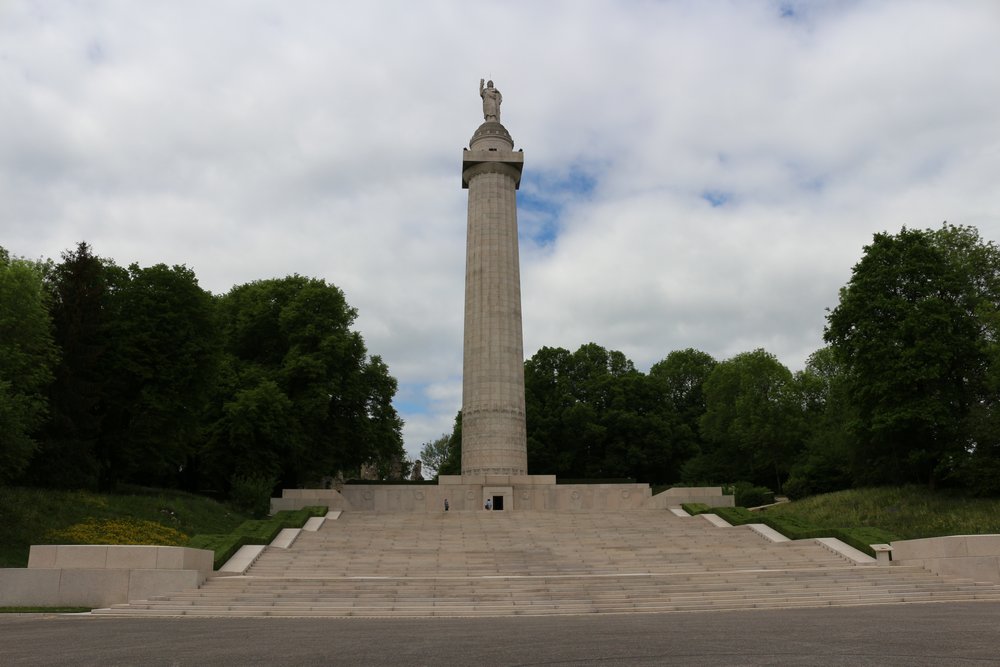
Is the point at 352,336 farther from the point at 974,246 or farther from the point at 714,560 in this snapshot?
the point at 974,246

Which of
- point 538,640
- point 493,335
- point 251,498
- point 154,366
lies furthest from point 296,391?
point 538,640

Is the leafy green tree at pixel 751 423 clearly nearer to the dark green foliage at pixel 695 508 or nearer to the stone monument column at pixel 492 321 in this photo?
the stone monument column at pixel 492 321

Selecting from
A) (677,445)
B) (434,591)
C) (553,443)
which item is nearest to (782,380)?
(677,445)

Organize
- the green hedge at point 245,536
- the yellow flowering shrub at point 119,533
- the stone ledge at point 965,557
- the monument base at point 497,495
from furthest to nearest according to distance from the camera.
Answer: the monument base at point 497,495 → the yellow flowering shrub at point 119,533 → the green hedge at point 245,536 → the stone ledge at point 965,557

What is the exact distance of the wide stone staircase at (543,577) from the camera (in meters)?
16.0

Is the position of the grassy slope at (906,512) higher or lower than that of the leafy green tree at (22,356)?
lower

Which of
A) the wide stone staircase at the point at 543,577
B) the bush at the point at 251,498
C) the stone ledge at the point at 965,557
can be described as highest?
the bush at the point at 251,498

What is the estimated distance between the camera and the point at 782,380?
57.3 meters

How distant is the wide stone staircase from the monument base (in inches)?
409

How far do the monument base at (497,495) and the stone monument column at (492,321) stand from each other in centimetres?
79

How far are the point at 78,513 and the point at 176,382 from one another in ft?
27.1

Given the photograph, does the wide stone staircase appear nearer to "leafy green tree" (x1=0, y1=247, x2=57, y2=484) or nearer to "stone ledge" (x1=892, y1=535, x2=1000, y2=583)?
"stone ledge" (x1=892, y1=535, x2=1000, y2=583)

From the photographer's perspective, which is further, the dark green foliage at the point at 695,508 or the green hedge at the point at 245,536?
the dark green foliage at the point at 695,508

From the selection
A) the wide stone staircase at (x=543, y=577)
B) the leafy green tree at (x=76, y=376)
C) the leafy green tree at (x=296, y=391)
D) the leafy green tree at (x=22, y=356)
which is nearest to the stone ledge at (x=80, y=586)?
the wide stone staircase at (x=543, y=577)
